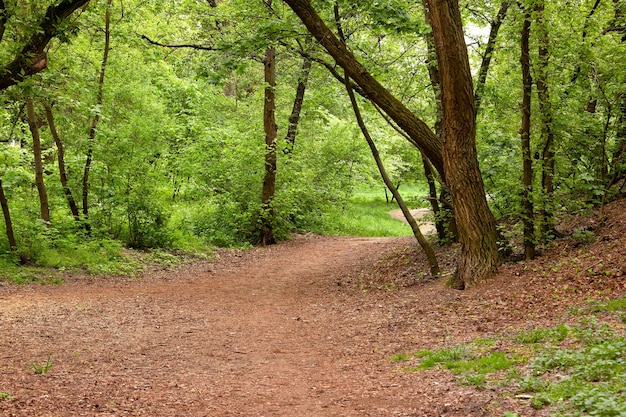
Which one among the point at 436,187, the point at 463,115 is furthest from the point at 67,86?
the point at 436,187

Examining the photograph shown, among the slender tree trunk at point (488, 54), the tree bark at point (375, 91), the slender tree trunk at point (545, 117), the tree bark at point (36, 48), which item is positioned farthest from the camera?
the slender tree trunk at point (488, 54)

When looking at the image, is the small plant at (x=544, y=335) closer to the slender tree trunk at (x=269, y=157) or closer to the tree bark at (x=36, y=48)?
the tree bark at (x=36, y=48)

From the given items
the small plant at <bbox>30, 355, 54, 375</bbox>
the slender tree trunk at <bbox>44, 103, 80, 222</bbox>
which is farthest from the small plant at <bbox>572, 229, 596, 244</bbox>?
the slender tree trunk at <bbox>44, 103, 80, 222</bbox>

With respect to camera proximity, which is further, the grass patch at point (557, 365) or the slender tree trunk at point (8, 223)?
the slender tree trunk at point (8, 223)

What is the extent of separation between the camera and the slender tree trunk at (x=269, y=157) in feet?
54.9

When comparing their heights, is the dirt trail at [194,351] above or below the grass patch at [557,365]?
below

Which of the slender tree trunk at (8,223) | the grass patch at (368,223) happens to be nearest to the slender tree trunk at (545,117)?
the grass patch at (368,223)

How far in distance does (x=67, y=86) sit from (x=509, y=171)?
7835mm

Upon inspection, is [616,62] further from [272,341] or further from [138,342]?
[138,342]

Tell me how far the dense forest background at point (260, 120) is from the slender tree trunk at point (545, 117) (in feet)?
0.11

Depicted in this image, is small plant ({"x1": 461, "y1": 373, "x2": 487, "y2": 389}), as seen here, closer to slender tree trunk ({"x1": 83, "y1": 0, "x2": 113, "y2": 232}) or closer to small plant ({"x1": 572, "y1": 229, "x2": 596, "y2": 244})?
small plant ({"x1": 572, "y1": 229, "x2": 596, "y2": 244})

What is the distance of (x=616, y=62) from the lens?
8.62 m

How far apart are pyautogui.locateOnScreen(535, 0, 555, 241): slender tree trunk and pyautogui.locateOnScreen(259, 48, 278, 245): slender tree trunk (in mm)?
9417

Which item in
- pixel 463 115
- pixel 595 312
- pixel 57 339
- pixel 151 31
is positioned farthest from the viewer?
pixel 151 31
